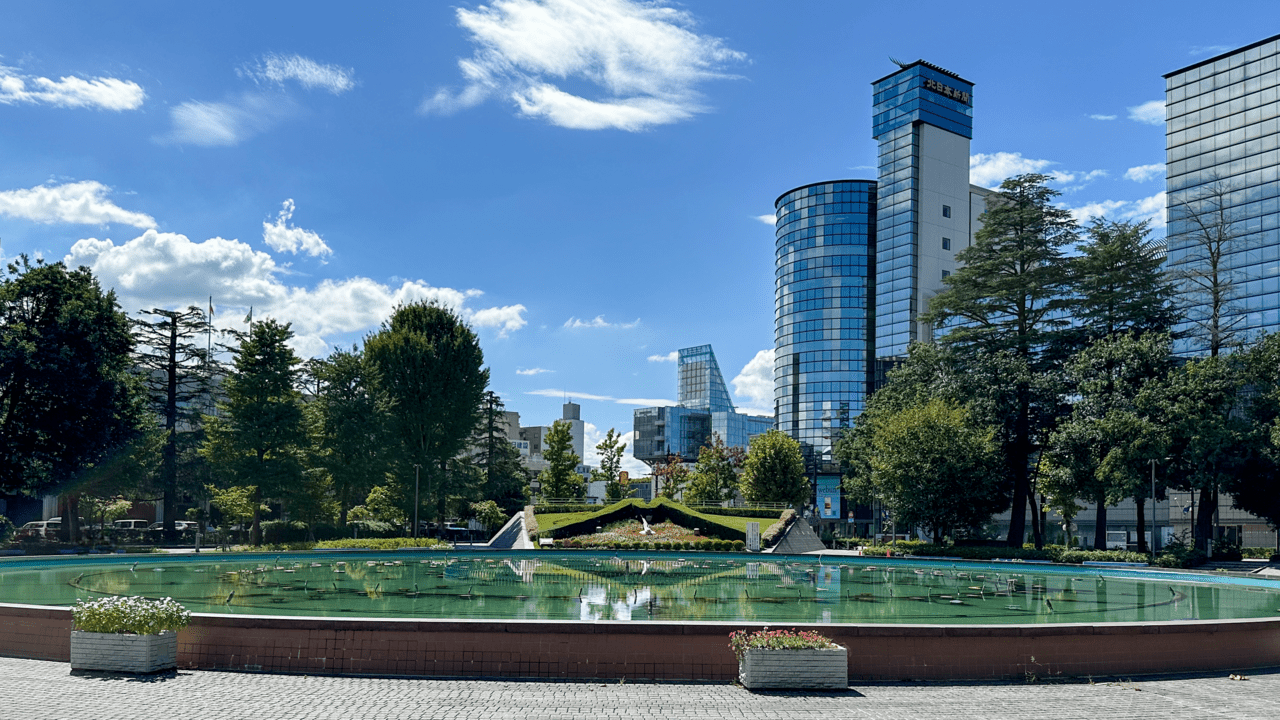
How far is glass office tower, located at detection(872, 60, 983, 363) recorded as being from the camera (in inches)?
3937

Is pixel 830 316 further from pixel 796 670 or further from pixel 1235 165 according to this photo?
pixel 796 670

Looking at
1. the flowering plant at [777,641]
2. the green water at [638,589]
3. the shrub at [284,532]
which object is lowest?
the shrub at [284,532]

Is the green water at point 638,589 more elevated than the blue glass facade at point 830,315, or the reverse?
the blue glass facade at point 830,315

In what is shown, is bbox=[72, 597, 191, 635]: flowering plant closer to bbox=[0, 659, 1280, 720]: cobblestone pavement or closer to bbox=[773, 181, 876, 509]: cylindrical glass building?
bbox=[0, 659, 1280, 720]: cobblestone pavement

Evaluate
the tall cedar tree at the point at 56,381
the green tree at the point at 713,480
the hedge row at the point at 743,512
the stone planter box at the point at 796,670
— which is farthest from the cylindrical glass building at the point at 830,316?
the stone planter box at the point at 796,670

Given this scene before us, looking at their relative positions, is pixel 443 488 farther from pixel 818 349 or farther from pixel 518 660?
pixel 818 349

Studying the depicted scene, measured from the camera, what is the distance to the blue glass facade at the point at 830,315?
10806 centimetres

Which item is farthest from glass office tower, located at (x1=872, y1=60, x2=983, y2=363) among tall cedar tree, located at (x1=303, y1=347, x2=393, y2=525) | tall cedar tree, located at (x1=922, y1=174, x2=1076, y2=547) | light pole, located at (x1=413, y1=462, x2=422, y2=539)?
tall cedar tree, located at (x1=303, y1=347, x2=393, y2=525)

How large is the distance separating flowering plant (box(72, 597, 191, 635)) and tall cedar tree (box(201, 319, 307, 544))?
36.8 metres

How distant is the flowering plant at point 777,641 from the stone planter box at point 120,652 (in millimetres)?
7673

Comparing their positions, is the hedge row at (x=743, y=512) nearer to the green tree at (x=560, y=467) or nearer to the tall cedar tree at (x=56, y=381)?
the green tree at (x=560, y=467)

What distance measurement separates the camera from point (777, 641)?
1187 cm

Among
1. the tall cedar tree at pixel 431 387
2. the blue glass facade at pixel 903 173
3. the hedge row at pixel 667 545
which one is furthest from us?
the blue glass facade at pixel 903 173

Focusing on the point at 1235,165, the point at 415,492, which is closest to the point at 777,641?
the point at 415,492
